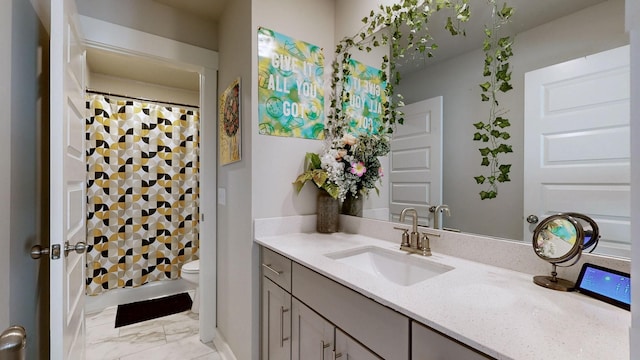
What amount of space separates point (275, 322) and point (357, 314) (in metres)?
0.65

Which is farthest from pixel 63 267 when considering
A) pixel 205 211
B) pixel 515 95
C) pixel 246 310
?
pixel 515 95

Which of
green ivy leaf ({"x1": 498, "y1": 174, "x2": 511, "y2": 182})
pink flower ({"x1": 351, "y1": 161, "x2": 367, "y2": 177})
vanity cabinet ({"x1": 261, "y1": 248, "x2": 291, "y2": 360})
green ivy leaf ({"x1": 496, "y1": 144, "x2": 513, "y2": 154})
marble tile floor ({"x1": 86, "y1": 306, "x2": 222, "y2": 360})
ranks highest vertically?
green ivy leaf ({"x1": 496, "y1": 144, "x2": 513, "y2": 154})

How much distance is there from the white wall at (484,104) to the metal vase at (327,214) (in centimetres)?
67

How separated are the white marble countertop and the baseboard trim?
4.02 feet

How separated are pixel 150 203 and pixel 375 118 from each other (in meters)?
2.38

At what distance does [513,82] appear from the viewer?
107cm

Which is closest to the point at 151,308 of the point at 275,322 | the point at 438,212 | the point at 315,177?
the point at 275,322

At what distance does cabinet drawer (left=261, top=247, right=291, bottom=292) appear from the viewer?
129 cm

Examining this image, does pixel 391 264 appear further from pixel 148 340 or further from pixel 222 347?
pixel 148 340

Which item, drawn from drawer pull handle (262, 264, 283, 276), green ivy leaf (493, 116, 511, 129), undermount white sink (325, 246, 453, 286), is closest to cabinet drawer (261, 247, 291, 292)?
drawer pull handle (262, 264, 283, 276)

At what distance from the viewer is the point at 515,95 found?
1.07 m

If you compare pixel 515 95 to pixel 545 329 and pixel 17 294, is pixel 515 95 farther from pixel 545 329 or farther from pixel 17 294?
pixel 17 294

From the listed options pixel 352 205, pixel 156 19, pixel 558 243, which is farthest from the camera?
pixel 156 19

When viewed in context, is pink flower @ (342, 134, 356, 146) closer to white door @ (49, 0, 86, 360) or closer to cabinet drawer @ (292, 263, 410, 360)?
cabinet drawer @ (292, 263, 410, 360)
